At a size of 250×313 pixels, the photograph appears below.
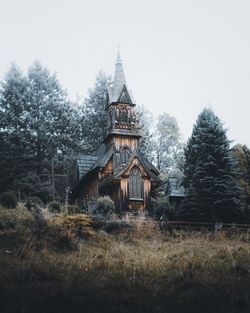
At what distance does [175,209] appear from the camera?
32250 mm

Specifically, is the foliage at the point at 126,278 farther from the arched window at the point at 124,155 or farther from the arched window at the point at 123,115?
the arched window at the point at 123,115

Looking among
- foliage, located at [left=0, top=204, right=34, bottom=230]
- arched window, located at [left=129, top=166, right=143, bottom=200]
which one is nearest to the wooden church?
arched window, located at [left=129, top=166, right=143, bottom=200]

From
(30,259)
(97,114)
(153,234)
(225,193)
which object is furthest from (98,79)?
(30,259)

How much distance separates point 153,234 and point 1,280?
37.5 feet

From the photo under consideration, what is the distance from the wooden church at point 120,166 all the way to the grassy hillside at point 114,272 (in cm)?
1449

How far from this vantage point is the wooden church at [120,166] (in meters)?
35.6

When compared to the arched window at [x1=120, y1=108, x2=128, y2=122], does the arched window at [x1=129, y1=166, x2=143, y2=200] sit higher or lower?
lower

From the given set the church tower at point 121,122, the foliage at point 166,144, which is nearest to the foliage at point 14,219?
the church tower at point 121,122

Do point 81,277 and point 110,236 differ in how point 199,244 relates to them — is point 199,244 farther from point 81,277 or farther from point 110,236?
point 81,277

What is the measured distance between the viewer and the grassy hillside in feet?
33.9

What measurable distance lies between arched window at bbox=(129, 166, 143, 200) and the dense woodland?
3541 mm

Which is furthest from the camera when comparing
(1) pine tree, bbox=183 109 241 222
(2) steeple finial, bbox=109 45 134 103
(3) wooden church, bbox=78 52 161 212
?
(2) steeple finial, bbox=109 45 134 103

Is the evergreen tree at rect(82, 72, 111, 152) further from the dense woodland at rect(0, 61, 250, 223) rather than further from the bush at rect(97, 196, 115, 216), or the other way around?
the bush at rect(97, 196, 115, 216)

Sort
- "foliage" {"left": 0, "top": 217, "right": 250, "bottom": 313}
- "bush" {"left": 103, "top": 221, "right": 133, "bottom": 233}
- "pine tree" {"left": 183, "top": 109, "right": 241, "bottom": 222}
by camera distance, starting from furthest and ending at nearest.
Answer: "pine tree" {"left": 183, "top": 109, "right": 241, "bottom": 222} < "bush" {"left": 103, "top": 221, "right": 133, "bottom": 233} < "foliage" {"left": 0, "top": 217, "right": 250, "bottom": 313}
